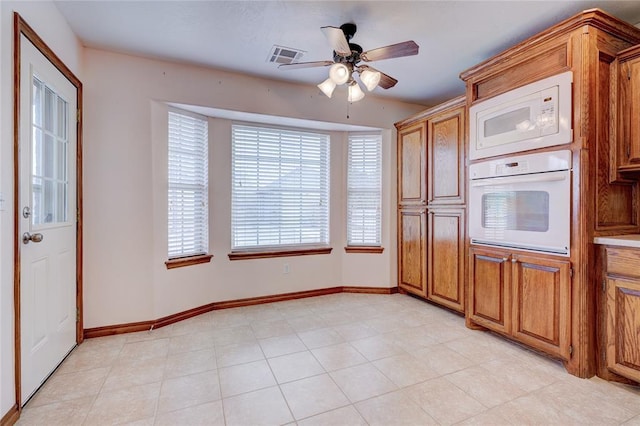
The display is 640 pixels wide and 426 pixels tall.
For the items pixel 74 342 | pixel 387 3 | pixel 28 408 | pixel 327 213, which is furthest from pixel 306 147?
pixel 28 408

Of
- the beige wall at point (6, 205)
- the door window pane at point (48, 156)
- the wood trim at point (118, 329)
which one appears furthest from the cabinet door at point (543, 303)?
the door window pane at point (48, 156)

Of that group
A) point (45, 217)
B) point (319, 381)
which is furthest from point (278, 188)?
point (319, 381)

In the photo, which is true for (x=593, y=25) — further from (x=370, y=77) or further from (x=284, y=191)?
(x=284, y=191)

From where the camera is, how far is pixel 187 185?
3238 millimetres

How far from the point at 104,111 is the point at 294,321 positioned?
8.41 ft

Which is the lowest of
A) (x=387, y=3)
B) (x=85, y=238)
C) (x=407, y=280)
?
(x=407, y=280)

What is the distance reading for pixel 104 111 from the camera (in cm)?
272

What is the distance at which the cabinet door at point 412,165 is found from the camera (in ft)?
11.8

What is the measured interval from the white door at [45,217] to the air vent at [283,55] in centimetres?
161

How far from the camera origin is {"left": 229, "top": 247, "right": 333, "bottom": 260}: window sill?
3586mm

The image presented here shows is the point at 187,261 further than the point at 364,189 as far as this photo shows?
No

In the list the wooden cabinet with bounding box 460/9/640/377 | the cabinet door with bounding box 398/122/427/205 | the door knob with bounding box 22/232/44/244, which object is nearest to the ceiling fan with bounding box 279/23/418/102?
the wooden cabinet with bounding box 460/9/640/377

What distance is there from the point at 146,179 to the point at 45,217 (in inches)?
34.1

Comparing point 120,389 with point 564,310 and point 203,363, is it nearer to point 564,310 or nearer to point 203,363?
point 203,363
